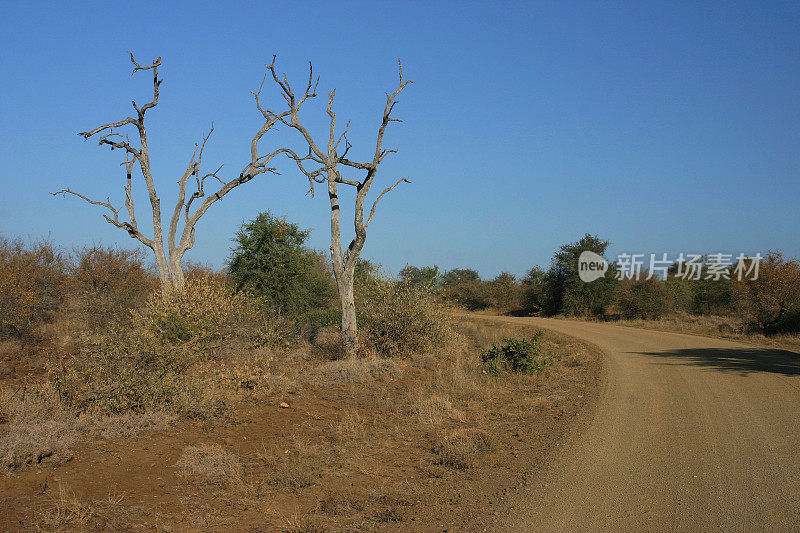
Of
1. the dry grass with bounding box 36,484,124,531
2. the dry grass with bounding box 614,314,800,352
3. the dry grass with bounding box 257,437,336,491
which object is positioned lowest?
the dry grass with bounding box 36,484,124,531

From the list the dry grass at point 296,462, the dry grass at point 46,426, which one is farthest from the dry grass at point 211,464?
the dry grass at point 46,426

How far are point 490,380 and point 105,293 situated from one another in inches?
632

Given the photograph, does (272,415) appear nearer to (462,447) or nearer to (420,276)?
(462,447)

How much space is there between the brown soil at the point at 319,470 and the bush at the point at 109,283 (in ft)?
37.6

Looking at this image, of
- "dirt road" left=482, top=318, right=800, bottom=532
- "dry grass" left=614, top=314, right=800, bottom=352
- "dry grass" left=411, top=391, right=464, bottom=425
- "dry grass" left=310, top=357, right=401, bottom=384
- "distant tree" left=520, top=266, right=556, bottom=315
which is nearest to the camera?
"dirt road" left=482, top=318, right=800, bottom=532

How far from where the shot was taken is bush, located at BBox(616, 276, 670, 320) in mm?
31016

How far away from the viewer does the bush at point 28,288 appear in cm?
1628

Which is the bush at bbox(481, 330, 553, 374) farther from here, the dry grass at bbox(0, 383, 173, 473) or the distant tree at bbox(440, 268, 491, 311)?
the distant tree at bbox(440, 268, 491, 311)

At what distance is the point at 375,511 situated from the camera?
5.15m

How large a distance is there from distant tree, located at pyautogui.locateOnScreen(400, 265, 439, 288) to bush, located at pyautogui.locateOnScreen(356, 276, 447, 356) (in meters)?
0.58

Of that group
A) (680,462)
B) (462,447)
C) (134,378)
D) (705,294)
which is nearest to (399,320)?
(134,378)

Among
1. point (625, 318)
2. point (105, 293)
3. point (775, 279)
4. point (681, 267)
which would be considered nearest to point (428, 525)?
point (105, 293)

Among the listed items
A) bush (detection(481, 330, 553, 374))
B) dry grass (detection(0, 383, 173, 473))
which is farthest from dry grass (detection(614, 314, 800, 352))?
dry grass (detection(0, 383, 173, 473))

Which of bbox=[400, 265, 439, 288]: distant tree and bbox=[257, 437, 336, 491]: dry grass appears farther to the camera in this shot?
bbox=[400, 265, 439, 288]: distant tree
